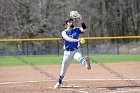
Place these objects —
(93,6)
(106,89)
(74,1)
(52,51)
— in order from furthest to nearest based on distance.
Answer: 1. (93,6)
2. (74,1)
3. (52,51)
4. (106,89)

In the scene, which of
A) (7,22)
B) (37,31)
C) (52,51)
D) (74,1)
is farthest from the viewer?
(74,1)

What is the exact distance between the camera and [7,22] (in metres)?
47.2

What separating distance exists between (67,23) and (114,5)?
47885mm

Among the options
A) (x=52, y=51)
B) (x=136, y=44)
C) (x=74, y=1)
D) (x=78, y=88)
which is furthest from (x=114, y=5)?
(x=78, y=88)

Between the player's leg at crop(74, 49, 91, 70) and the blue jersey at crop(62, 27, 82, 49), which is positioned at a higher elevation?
the blue jersey at crop(62, 27, 82, 49)

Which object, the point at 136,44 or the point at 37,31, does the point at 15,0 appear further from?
the point at 136,44

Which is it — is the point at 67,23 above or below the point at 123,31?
above

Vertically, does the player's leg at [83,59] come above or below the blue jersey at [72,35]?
below

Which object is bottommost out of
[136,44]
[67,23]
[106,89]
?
[136,44]

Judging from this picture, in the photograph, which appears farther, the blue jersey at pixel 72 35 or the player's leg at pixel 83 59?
the blue jersey at pixel 72 35

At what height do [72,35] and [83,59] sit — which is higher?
[72,35]

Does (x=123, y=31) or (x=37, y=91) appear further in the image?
(x=123, y=31)

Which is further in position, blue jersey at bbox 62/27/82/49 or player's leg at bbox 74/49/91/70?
A: blue jersey at bbox 62/27/82/49

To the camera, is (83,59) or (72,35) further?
(72,35)
